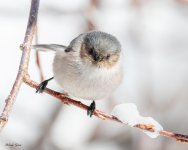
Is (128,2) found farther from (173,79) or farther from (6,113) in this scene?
(6,113)

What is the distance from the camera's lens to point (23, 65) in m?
1.95

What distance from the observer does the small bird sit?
2523mm

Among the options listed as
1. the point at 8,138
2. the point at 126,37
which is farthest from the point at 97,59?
the point at 126,37

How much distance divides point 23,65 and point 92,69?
2.20 feet

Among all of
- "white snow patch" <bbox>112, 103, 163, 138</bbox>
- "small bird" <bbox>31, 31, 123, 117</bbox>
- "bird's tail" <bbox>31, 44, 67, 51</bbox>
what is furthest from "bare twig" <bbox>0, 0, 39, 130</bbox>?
"white snow patch" <bbox>112, 103, 163, 138</bbox>

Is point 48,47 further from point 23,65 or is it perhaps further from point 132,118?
point 132,118

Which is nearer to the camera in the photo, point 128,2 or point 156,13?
point 128,2

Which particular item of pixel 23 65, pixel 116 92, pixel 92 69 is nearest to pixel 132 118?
pixel 23 65

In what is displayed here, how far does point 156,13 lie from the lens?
491cm

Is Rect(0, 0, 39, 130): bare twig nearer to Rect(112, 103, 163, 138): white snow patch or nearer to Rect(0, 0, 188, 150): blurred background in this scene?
Rect(112, 103, 163, 138): white snow patch

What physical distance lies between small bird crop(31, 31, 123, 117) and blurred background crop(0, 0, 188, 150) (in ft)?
3.50

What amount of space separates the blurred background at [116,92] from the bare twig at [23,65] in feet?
4.82

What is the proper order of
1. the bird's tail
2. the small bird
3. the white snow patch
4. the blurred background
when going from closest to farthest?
the white snow patch < the bird's tail < the small bird < the blurred background

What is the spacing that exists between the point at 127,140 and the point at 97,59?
1.56 metres
